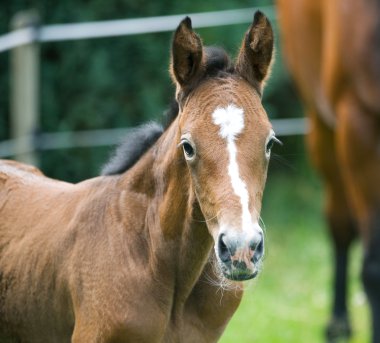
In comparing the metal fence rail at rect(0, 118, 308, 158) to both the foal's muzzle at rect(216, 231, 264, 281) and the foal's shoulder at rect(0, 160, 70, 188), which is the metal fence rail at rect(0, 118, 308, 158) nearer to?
the foal's shoulder at rect(0, 160, 70, 188)

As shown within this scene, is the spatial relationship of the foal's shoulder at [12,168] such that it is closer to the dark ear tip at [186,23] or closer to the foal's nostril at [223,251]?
the dark ear tip at [186,23]

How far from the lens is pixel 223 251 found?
311 cm

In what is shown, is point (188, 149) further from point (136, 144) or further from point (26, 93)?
point (26, 93)

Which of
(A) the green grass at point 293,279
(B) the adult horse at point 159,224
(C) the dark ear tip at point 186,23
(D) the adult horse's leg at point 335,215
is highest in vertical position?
(C) the dark ear tip at point 186,23

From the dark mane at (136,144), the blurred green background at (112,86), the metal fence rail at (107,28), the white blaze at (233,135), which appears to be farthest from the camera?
the blurred green background at (112,86)

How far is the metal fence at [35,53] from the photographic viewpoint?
7004 millimetres

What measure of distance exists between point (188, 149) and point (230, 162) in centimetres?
17

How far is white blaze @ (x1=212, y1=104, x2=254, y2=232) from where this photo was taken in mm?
3154

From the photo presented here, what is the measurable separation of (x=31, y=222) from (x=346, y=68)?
1.87 meters

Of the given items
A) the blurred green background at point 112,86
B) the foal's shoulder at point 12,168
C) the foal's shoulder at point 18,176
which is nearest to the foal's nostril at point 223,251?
the foal's shoulder at point 18,176

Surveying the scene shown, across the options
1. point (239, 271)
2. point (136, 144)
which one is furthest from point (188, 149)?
point (136, 144)

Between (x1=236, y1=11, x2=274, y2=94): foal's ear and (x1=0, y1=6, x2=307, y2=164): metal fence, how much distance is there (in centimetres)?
335

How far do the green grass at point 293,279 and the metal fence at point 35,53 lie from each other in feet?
4.52

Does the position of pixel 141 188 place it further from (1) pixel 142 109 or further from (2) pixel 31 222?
(1) pixel 142 109
